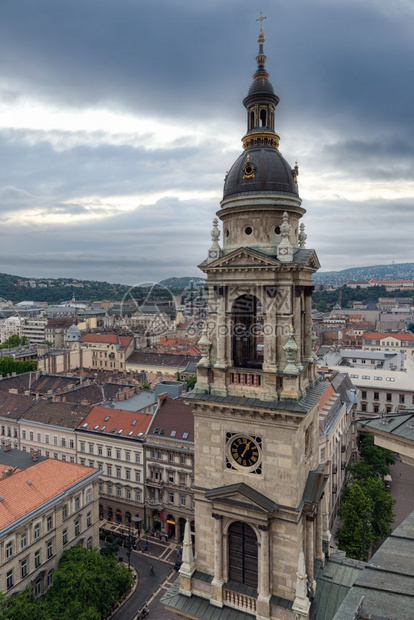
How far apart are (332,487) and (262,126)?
151 feet

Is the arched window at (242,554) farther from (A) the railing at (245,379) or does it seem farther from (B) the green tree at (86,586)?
(B) the green tree at (86,586)

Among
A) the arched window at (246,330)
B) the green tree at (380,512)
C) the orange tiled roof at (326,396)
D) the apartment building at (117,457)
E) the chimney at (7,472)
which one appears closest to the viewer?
the arched window at (246,330)

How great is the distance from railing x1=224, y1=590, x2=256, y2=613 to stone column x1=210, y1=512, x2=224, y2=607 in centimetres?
41

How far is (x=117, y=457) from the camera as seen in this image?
57969 millimetres

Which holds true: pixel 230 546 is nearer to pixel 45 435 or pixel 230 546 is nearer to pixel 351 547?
pixel 351 547

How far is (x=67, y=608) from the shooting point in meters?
32.1

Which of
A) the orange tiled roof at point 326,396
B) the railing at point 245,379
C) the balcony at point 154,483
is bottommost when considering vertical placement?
the balcony at point 154,483

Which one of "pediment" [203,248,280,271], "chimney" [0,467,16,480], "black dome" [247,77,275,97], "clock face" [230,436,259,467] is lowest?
"chimney" [0,467,16,480]

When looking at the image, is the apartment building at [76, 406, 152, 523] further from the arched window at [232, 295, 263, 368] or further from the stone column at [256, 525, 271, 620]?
the stone column at [256, 525, 271, 620]

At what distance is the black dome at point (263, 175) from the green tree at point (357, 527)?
119ft

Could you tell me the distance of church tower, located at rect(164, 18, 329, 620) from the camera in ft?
65.1

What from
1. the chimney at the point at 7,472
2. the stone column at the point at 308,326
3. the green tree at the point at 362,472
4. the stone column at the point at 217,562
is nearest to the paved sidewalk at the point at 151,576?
the chimney at the point at 7,472

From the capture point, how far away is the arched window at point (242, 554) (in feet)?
68.4

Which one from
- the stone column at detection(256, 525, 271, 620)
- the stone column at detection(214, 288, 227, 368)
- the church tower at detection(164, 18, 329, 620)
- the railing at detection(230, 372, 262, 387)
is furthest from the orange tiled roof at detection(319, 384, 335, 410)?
the stone column at detection(214, 288, 227, 368)
